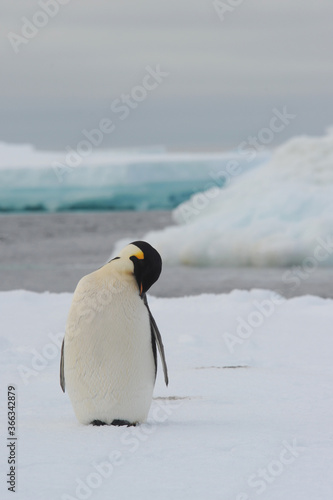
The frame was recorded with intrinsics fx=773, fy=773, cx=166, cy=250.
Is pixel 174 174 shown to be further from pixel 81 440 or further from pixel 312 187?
pixel 81 440

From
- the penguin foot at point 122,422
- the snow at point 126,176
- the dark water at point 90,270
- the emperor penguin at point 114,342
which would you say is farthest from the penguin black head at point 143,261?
the snow at point 126,176

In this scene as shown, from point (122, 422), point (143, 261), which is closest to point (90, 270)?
point (122, 422)

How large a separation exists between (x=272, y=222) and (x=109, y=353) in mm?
13973

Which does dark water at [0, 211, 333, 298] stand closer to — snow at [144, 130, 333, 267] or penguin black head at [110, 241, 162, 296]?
snow at [144, 130, 333, 267]

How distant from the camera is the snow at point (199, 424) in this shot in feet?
7.65

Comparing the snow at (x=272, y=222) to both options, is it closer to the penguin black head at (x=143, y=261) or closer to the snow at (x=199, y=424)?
the snow at (x=199, y=424)

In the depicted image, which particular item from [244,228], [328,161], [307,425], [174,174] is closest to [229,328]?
[307,425]

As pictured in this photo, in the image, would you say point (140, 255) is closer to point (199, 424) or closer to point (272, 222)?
point (199, 424)

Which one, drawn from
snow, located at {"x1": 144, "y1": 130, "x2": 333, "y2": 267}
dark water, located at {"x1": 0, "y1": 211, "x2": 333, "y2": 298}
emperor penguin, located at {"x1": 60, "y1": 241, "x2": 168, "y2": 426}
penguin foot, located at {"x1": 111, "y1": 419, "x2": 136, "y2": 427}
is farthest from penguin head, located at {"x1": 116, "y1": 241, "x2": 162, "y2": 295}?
snow, located at {"x1": 144, "y1": 130, "x2": 333, "y2": 267}

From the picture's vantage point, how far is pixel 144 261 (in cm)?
303

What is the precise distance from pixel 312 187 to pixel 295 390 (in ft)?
46.4

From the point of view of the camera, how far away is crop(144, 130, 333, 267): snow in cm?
1630

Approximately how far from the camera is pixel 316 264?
17.2 metres

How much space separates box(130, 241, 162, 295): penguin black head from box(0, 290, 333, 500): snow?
0.58m
